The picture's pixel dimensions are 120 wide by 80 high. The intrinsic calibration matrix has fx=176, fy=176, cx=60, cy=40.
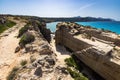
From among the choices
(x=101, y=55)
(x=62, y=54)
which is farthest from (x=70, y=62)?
(x=62, y=54)

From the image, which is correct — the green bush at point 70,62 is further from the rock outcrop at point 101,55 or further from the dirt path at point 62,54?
the rock outcrop at point 101,55

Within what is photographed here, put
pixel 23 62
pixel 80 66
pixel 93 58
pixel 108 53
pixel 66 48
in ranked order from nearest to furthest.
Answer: pixel 23 62 < pixel 108 53 < pixel 93 58 < pixel 80 66 < pixel 66 48

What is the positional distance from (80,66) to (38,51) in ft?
36.4

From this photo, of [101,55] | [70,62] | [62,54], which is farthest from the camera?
[62,54]

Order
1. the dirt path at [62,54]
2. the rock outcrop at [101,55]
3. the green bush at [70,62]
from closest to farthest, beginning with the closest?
the rock outcrop at [101,55]
the green bush at [70,62]
the dirt path at [62,54]

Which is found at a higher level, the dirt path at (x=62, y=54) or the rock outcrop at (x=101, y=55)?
Result: the rock outcrop at (x=101, y=55)

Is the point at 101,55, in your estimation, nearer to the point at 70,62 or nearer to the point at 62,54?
the point at 70,62

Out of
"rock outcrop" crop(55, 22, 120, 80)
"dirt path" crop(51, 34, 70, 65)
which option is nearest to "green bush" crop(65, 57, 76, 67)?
"dirt path" crop(51, 34, 70, 65)

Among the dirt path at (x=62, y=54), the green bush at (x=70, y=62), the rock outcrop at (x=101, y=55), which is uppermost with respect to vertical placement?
the rock outcrop at (x=101, y=55)

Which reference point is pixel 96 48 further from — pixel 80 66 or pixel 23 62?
pixel 23 62

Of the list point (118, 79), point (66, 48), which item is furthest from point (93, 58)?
point (66, 48)

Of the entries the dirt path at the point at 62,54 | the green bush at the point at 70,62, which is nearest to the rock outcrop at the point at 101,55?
the green bush at the point at 70,62

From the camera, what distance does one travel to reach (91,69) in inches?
1100

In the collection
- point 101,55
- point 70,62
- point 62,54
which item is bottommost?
point 62,54
